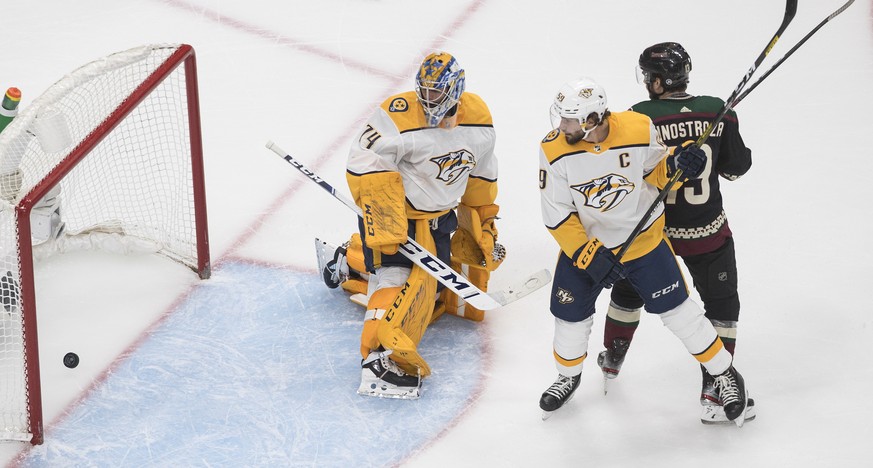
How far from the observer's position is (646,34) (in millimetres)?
6027

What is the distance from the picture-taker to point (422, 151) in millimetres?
4004

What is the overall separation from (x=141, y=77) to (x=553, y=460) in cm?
184

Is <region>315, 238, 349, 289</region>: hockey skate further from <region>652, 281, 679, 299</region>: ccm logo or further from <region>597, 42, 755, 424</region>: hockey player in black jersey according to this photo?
<region>652, 281, 679, 299</region>: ccm logo

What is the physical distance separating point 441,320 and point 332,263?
439 mm

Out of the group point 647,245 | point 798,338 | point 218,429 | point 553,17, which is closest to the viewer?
point 647,245

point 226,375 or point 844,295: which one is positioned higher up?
point 844,295

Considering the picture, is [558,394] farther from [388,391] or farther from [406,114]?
[406,114]

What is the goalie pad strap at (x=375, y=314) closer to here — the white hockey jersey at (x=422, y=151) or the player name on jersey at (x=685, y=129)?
the white hockey jersey at (x=422, y=151)

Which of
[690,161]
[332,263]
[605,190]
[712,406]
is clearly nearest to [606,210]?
[605,190]

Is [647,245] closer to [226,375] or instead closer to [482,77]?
[226,375]

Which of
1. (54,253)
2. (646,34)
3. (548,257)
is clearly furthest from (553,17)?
(54,253)

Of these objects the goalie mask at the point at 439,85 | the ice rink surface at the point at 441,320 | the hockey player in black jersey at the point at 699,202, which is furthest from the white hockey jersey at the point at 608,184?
the ice rink surface at the point at 441,320

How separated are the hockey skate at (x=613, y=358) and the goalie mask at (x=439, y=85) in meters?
0.93

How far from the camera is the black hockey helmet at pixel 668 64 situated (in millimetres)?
3555
